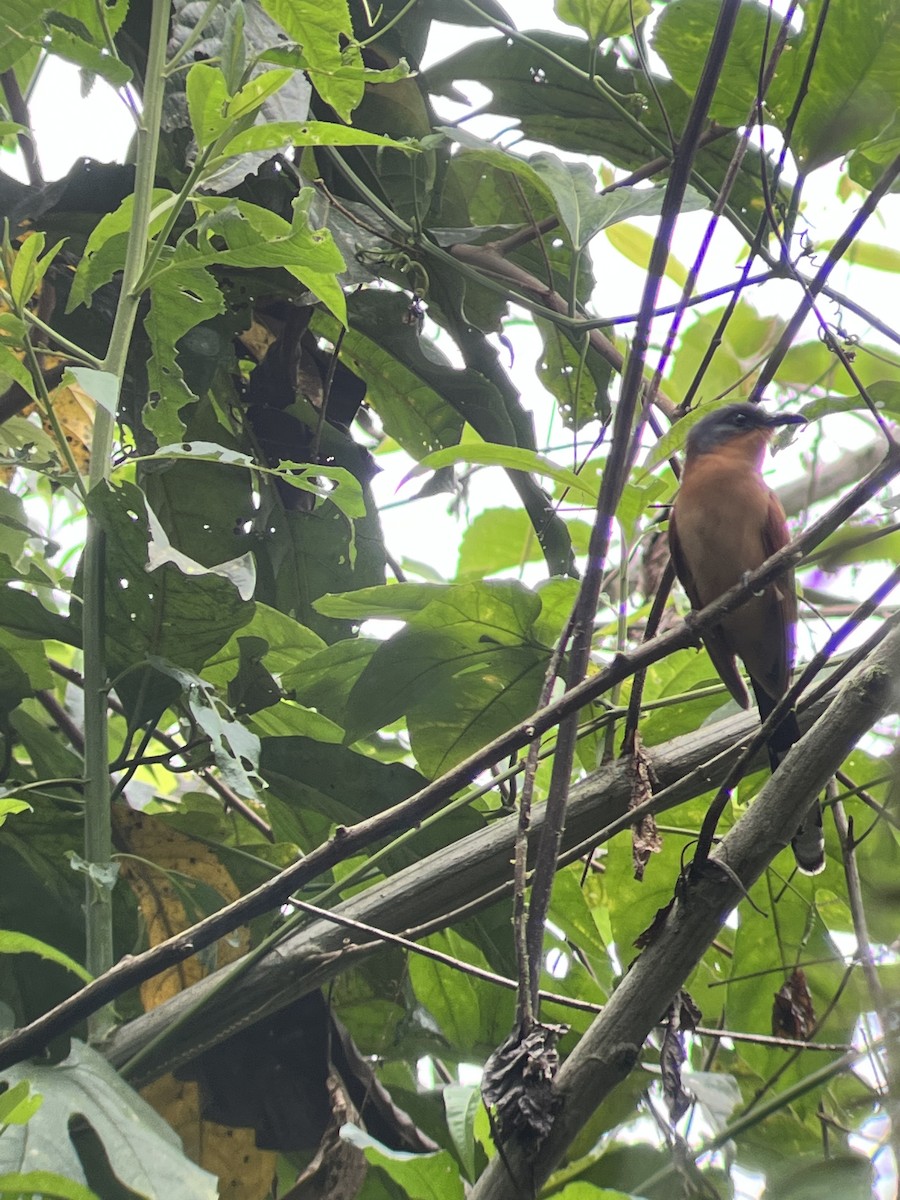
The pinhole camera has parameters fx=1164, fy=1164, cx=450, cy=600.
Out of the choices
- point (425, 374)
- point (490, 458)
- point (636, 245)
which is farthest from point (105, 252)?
point (636, 245)

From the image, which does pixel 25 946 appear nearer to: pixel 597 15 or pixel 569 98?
pixel 597 15

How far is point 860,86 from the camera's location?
6.99 ft

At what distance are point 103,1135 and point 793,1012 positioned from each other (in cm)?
135

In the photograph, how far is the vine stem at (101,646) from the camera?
1786mm

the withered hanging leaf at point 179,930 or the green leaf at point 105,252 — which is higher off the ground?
the green leaf at point 105,252

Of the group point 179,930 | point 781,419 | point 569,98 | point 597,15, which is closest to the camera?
point 179,930

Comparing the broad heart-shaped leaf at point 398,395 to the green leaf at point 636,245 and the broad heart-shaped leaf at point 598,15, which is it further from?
the green leaf at point 636,245

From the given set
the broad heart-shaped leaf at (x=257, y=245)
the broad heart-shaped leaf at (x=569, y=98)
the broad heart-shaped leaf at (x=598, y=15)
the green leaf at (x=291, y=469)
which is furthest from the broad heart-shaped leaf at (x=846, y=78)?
the green leaf at (x=291, y=469)

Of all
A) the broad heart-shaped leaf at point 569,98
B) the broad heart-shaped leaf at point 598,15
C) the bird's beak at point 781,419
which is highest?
the broad heart-shaped leaf at point 569,98

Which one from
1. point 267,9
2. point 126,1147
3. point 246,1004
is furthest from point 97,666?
point 267,9

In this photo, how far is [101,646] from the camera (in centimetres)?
192

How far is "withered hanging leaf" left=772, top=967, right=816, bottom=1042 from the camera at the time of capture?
219 cm

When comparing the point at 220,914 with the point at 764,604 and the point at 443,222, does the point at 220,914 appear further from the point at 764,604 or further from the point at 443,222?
the point at 764,604

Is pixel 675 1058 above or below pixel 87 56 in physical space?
below
